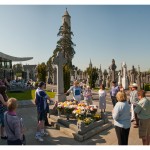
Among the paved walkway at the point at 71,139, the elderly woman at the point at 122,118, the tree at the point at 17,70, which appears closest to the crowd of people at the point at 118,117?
the elderly woman at the point at 122,118

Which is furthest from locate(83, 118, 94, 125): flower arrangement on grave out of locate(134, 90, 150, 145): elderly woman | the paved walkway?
locate(134, 90, 150, 145): elderly woman

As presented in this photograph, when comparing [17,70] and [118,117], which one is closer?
[118,117]

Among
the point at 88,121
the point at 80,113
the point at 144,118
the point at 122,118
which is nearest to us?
the point at 122,118

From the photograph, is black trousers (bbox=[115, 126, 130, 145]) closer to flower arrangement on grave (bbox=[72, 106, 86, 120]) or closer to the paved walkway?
the paved walkway

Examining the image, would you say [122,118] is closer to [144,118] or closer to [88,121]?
[144,118]

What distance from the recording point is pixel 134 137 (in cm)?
775

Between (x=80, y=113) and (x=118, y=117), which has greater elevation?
(x=118, y=117)

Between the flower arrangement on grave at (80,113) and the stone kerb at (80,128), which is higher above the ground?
the flower arrangement on grave at (80,113)

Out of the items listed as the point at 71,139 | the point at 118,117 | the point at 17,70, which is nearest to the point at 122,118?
the point at 118,117

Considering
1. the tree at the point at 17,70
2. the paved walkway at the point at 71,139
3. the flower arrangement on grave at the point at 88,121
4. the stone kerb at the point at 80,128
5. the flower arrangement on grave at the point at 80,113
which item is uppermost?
the tree at the point at 17,70

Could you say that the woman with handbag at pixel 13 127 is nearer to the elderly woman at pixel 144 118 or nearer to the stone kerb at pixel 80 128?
the stone kerb at pixel 80 128

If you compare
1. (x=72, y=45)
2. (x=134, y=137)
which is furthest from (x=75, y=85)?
(x=72, y=45)

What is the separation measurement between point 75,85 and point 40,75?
21.3 meters
